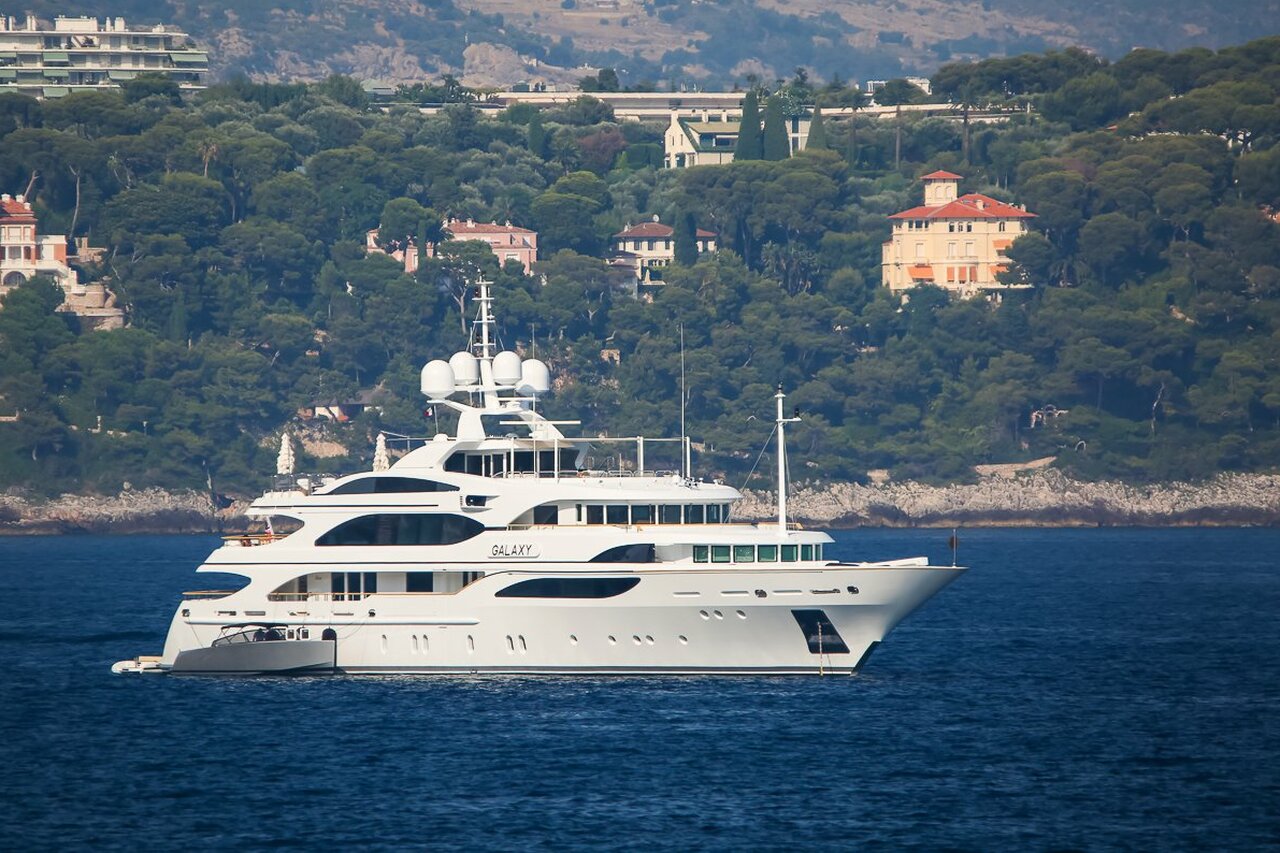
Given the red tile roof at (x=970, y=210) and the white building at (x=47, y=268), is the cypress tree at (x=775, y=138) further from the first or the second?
the white building at (x=47, y=268)

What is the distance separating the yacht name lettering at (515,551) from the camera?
5500cm

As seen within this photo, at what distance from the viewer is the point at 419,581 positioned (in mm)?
56125

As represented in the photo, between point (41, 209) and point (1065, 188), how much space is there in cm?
6618

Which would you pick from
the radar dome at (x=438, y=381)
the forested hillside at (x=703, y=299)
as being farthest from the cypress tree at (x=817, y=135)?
the radar dome at (x=438, y=381)

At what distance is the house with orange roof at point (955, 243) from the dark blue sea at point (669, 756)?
102 m

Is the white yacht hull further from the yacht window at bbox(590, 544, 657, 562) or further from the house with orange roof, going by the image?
the house with orange roof

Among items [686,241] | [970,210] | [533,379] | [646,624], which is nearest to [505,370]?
[533,379]

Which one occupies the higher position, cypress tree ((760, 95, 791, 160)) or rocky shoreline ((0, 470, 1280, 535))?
cypress tree ((760, 95, 791, 160))

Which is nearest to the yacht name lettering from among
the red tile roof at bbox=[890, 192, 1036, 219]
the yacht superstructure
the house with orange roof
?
the yacht superstructure

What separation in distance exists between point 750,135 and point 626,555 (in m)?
133

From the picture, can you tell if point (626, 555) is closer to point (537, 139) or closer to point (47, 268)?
point (47, 268)

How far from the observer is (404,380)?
513 feet

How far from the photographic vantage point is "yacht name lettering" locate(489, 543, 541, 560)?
55.0 meters

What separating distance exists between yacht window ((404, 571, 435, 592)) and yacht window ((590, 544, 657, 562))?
3802mm
